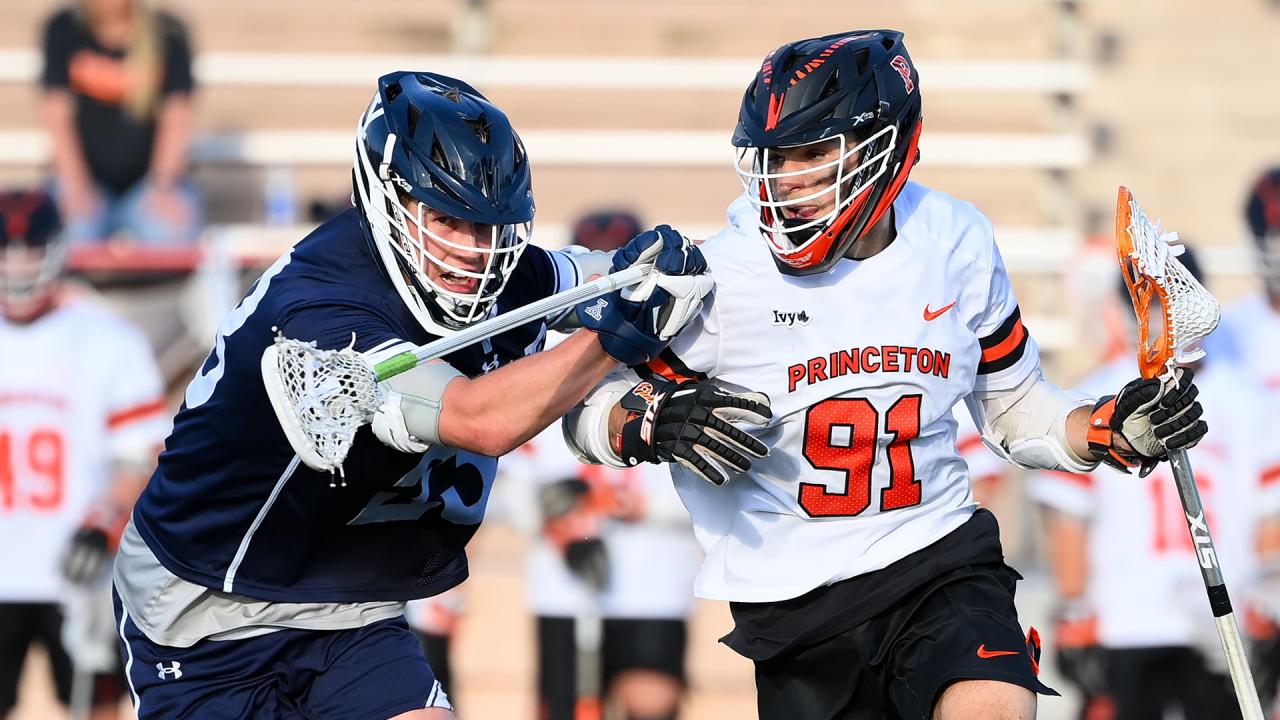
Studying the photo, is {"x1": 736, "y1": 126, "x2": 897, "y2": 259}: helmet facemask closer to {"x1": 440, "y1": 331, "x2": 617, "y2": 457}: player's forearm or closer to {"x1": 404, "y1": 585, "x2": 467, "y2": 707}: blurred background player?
{"x1": 440, "y1": 331, "x2": 617, "y2": 457}: player's forearm

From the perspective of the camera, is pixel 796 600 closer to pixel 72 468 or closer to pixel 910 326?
pixel 910 326

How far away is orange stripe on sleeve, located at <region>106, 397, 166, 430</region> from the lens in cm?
654

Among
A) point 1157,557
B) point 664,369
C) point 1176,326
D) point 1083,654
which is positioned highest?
point 664,369

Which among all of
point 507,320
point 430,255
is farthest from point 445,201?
point 507,320

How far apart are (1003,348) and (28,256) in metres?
4.24

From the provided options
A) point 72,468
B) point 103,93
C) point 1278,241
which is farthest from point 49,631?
point 1278,241

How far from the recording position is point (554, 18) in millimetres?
9992

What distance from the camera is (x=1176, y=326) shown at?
11.8 feet

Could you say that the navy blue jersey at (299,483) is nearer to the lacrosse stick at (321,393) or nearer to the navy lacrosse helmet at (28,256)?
the lacrosse stick at (321,393)

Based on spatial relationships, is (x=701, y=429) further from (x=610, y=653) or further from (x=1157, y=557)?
(x=1157, y=557)

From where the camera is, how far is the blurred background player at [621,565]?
636 cm

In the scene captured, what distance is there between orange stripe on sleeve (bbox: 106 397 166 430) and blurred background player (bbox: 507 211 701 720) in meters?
1.48

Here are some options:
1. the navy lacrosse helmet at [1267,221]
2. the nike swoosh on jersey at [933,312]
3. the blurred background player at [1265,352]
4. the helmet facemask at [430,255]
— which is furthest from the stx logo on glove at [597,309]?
the navy lacrosse helmet at [1267,221]

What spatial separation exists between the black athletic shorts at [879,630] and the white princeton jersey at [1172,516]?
275 centimetres
